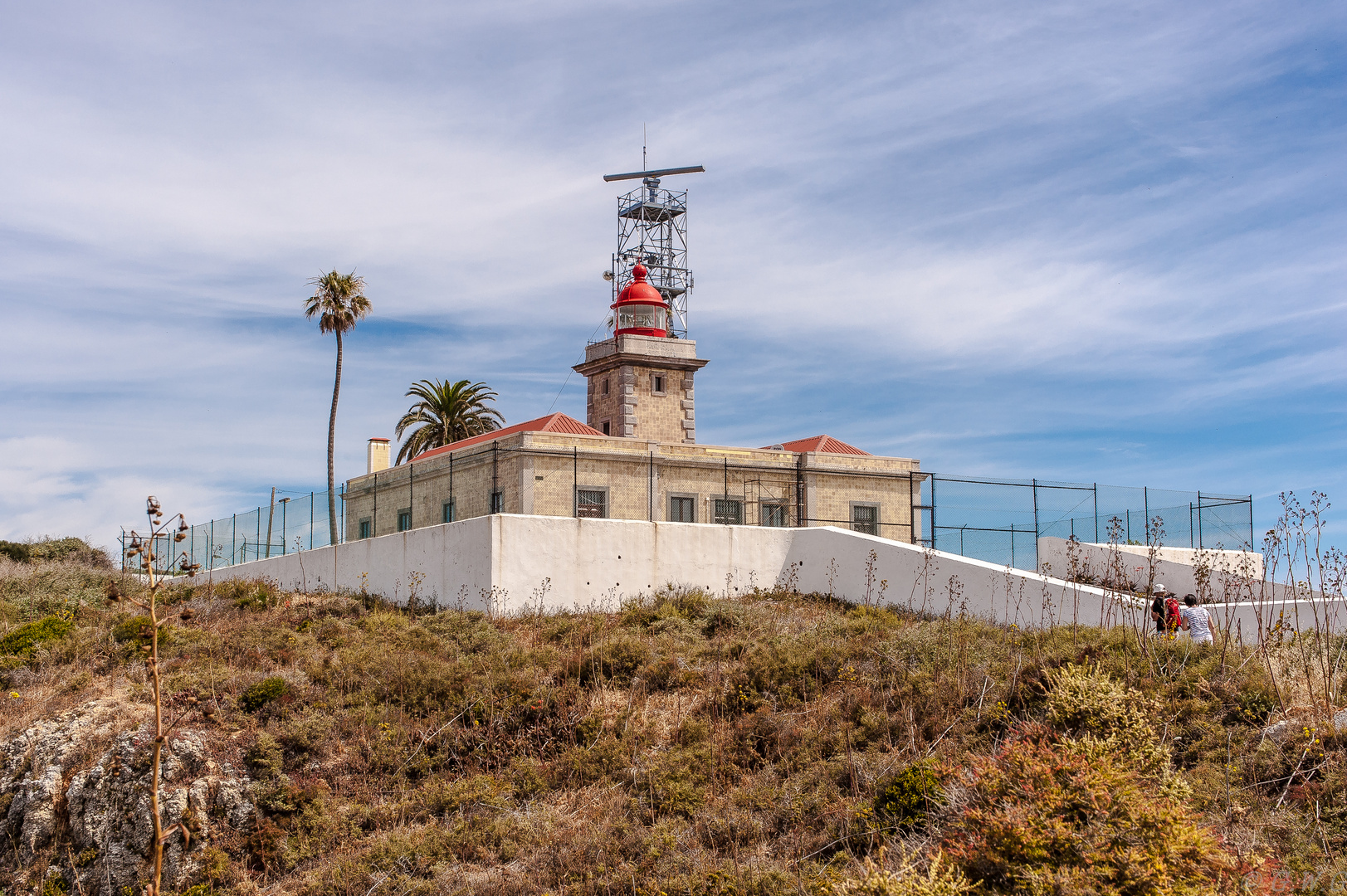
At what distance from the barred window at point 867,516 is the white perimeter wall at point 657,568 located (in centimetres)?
899

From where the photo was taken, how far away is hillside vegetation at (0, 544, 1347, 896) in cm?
916

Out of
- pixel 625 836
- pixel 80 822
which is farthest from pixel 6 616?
pixel 625 836

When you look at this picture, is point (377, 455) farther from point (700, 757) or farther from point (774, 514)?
point (700, 757)

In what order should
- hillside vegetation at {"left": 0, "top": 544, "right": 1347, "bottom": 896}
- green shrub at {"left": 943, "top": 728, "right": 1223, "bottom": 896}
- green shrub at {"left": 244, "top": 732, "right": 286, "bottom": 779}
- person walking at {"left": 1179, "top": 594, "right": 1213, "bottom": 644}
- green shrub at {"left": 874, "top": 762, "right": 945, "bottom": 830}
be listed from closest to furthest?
1. green shrub at {"left": 943, "top": 728, "right": 1223, "bottom": 896}
2. hillside vegetation at {"left": 0, "top": 544, "right": 1347, "bottom": 896}
3. green shrub at {"left": 874, "top": 762, "right": 945, "bottom": 830}
4. green shrub at {"left": 244, "top": 732, "right": 286, "bottom": 779}
5. person walking at {"left": 1179, "top": 594, "right": 1213, "bottom": 644}

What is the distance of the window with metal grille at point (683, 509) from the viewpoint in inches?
1212

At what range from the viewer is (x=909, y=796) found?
11.5m

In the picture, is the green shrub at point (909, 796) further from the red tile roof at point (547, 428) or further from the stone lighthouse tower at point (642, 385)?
the stone lighthouse tower at point (642, 385)

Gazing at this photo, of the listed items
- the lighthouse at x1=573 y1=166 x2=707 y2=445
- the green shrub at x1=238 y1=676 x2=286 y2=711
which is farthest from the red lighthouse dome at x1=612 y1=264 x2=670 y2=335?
the green shrub at x1=238 y1=676 x2=286 y2=711

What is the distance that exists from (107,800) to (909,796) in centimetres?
1026

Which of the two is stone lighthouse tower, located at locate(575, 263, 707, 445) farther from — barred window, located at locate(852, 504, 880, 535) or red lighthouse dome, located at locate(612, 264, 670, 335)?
barred window, located at locate(852, 504, 880, 535)

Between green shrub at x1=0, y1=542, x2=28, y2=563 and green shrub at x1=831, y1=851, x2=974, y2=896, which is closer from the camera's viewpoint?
green shrub at x1=831, y1=851, x2=974, y2=896

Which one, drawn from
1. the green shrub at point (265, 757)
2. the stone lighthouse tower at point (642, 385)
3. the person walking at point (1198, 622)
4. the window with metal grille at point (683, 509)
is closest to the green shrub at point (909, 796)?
the person walking at point (1198, 622)

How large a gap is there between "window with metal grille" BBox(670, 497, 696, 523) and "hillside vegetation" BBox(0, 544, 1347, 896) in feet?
36.0

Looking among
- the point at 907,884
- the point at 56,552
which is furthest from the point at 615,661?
the point at 56,552
